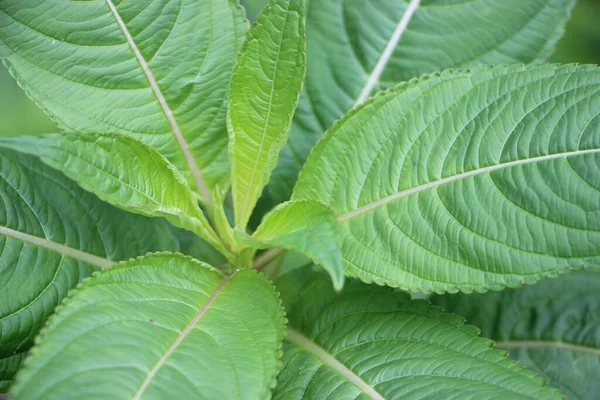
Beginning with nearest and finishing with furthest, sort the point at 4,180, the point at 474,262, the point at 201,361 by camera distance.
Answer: the point at 201,361, the point at 474,262, the point at 4,180

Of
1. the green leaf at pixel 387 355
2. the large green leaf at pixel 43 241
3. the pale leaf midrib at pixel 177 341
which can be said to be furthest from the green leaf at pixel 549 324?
the large green leaf at pixel 43 241

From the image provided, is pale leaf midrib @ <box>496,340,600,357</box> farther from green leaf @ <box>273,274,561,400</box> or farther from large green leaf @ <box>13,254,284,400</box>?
large green leaf @ <box>13,254,284,400</box>

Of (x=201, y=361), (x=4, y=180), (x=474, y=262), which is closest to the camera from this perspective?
(x=201, y=361)

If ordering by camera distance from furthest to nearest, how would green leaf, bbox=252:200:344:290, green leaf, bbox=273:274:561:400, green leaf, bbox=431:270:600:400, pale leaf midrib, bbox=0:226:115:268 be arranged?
1. green leaf, bbox=431:270:600:400
2. pale leaf midrib, bbox=0:226:115:268
3. green leaf, bbox=273:274:561:400
4. green leaf, bbox=252:200:344:290

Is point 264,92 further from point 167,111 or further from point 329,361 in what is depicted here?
point 329,361

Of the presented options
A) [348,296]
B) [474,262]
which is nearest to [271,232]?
[348,296]

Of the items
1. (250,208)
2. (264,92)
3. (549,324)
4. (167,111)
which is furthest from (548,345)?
(167,111)

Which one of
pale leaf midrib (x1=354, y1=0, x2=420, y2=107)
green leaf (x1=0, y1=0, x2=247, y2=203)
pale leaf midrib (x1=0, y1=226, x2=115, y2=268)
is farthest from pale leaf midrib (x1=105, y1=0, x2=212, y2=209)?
pale leaf midrib (x1=354, y1=0, x2=420, y2=107)

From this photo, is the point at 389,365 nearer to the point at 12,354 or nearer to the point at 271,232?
the point at 271,232
